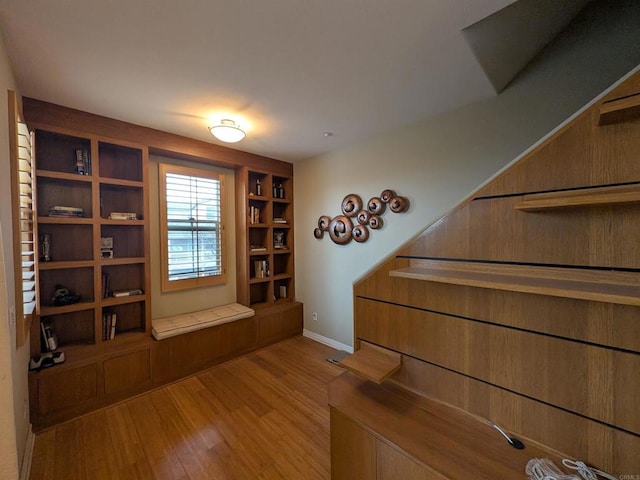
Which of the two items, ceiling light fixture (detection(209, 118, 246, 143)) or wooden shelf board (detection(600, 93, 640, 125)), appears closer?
wooden shelf board (detection(600, 93, 640, 125))

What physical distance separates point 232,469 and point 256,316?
73.3 inches

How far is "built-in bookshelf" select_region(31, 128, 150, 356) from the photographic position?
236 centimetres

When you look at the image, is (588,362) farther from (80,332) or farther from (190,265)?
(80,332)

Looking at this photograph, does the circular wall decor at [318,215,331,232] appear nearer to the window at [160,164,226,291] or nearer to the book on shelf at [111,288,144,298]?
the window at [160,164,226,291]

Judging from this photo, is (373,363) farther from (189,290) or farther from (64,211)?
(64,211)

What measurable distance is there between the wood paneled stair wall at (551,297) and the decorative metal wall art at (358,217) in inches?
62.1

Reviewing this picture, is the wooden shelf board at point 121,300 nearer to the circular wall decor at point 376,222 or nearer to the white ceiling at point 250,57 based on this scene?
the white ceiling at point 250,57

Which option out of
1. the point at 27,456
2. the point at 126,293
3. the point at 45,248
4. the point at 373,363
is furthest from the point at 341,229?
the point at 27,456

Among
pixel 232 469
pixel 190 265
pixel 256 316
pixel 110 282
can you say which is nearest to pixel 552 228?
pixel 232 469

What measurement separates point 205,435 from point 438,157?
131 inches

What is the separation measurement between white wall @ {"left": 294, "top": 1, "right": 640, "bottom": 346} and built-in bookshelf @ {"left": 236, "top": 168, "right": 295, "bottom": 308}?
0.20 m

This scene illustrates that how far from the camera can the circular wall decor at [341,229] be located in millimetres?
3387

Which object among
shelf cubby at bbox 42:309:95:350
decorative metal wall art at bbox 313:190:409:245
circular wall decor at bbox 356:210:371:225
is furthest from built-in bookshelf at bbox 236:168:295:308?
shelf cubby at bbox 42:309:95:350

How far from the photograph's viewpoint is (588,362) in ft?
3.22
